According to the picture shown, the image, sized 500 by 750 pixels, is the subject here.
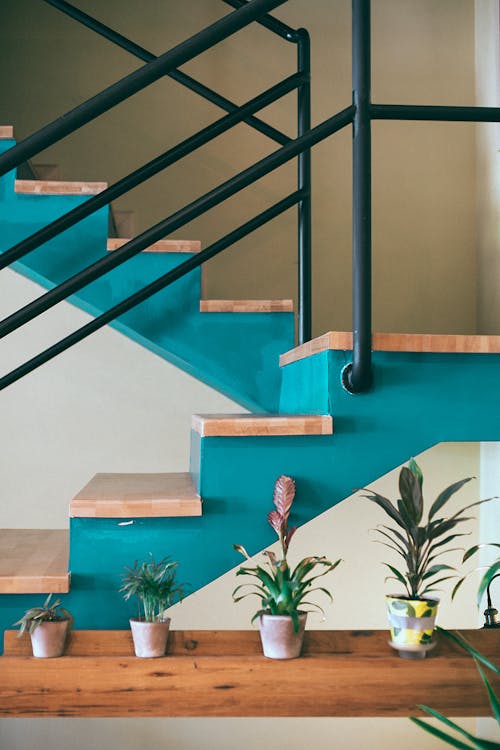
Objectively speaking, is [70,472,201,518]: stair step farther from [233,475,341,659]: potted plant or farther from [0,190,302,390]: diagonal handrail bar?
[0,190,302,390]: diagonal handrail bar

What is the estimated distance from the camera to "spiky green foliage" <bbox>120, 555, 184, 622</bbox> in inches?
60.4

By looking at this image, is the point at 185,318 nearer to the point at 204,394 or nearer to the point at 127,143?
the point at 204,394

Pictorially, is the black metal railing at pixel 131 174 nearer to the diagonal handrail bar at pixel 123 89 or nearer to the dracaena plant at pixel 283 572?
the diagonal handrail bar at pixel 123 89

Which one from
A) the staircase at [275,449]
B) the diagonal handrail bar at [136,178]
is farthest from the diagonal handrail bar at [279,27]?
the staircase at [275,449]

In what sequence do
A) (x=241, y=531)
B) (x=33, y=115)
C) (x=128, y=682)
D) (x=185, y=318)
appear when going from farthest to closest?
1. (x=33, y=115)
2. (x=185, y=318)
3. (x=241, y=531)
4. (x=128, y=682)

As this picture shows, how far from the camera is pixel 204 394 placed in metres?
3.80

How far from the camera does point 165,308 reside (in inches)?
95.5

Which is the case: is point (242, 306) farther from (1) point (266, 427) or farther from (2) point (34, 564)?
(2) point (34, 564)

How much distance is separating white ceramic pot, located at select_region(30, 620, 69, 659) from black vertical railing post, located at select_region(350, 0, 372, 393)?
0.71 metres

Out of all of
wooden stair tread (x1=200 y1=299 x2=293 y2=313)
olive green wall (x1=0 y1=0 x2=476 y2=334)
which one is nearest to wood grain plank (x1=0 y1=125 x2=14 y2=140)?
wooden stair tread (x1=200 y1=299 x2=293 y2=313)

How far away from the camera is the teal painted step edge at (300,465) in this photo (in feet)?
5.33

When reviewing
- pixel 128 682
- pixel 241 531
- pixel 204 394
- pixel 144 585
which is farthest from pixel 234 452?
pixel 204 394

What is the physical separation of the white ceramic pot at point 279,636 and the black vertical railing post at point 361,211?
462 millimetres

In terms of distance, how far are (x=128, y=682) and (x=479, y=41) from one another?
11.3 ft
